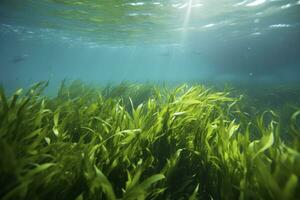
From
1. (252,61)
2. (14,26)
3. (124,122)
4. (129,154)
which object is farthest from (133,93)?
(252,61)

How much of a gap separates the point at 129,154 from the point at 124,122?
92 centimetres

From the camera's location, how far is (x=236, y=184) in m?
2.49

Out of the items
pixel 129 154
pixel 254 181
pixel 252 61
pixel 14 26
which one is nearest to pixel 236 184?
pixel 254 181

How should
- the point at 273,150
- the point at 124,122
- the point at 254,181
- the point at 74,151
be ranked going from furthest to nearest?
the point at 124,122 < the point at 74,151 < the point at 273,150 < the point at 254,181

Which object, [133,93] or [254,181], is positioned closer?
[254,181]

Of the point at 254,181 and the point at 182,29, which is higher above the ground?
the point at 182,29

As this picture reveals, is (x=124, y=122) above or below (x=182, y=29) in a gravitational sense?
below

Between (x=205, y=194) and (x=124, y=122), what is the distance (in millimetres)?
1674

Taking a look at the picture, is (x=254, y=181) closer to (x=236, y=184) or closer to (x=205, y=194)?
(x=236, y=184)

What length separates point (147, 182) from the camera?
194 cm

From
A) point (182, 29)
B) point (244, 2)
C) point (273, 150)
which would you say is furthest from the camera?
point (182, 29)

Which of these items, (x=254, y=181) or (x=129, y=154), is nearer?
(x=254, y=181)

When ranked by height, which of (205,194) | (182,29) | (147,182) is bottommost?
(205,194)

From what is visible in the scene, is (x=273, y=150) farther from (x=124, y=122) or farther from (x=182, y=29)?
(x=182, y=29)
